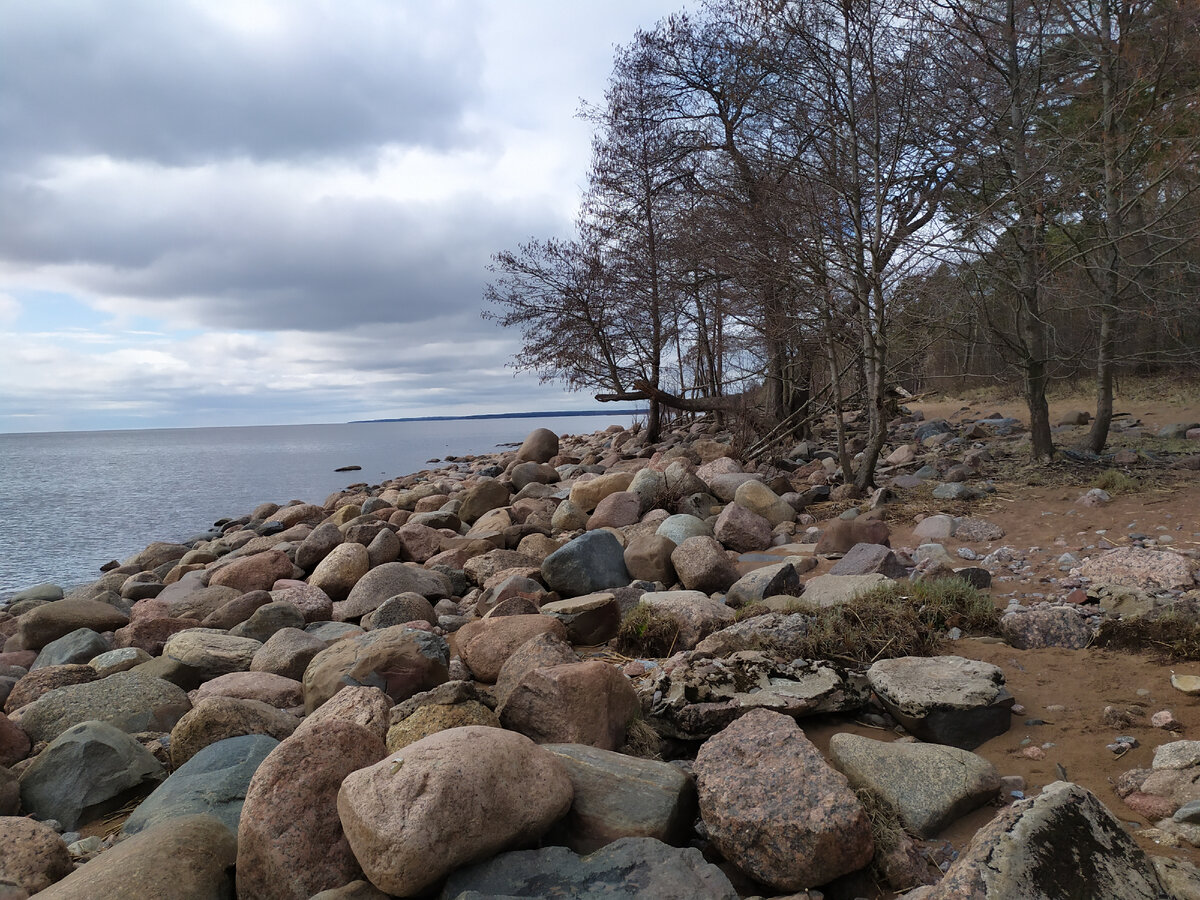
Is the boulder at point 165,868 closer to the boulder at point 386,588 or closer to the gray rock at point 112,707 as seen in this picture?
the gray rock at point 112,707

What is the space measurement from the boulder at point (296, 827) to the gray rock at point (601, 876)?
1.77 feet

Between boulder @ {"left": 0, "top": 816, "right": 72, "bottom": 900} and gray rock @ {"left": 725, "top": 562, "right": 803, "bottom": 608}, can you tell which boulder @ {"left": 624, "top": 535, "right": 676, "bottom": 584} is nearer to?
gray rock @ {"left": 725, "top": 562, "right": 803, "bottom": 608}

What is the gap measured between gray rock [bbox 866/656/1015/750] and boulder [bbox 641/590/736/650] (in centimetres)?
144

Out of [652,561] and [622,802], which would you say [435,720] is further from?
[652,561]

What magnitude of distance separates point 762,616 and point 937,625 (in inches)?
46.0

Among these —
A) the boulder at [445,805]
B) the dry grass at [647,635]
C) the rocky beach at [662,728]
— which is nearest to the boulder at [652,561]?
the rocky beach at [662,728]

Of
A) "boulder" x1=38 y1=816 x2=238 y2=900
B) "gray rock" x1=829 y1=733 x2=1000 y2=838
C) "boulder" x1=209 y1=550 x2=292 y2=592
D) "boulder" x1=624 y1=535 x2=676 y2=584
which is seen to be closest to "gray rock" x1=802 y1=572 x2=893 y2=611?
"boulder" x1=624 y1=535 x2=676 y2=584

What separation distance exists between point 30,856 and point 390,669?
1.91 m

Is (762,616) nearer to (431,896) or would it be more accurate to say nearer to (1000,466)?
(431,896)

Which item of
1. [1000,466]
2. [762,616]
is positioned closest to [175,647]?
[762,616]

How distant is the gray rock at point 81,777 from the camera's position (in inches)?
150

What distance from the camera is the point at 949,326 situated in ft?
31.1

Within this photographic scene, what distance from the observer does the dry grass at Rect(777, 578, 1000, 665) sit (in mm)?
4629

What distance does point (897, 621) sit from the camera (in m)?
4.76
